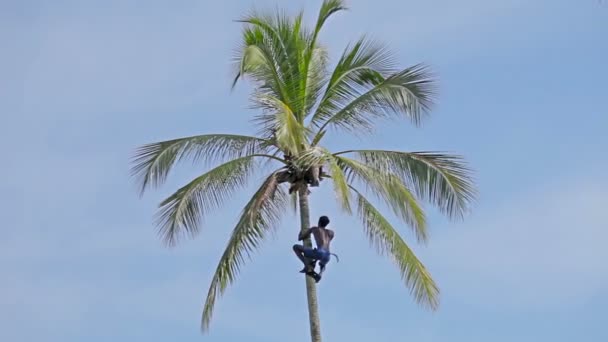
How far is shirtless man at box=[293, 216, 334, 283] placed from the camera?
31.2 metres

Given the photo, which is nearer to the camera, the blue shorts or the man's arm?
the blue shorts

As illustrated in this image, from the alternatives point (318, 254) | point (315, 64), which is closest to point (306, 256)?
point (318, 254)

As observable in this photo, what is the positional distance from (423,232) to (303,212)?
181cm

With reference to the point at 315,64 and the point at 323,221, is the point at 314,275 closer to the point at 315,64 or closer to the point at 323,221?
the point at 323,221

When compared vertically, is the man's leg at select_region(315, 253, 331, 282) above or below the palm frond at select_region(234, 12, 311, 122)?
below

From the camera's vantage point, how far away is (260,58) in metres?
32.4

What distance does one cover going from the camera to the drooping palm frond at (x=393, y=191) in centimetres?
3148

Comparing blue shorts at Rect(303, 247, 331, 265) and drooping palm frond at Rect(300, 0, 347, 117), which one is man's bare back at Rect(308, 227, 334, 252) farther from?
drooping palm frond at Rect(300, 0, 347, 117)

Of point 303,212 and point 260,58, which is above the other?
point 260,58

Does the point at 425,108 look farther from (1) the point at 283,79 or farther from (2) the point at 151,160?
(2) the point at 151,160

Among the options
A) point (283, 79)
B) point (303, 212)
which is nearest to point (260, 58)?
point (283, 79)

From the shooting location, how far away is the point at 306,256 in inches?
1232

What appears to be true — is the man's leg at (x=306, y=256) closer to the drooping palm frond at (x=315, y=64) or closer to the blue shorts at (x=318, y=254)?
the blue shorts at (x=318, y=254)

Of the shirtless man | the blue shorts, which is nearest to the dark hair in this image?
the shirtless man
